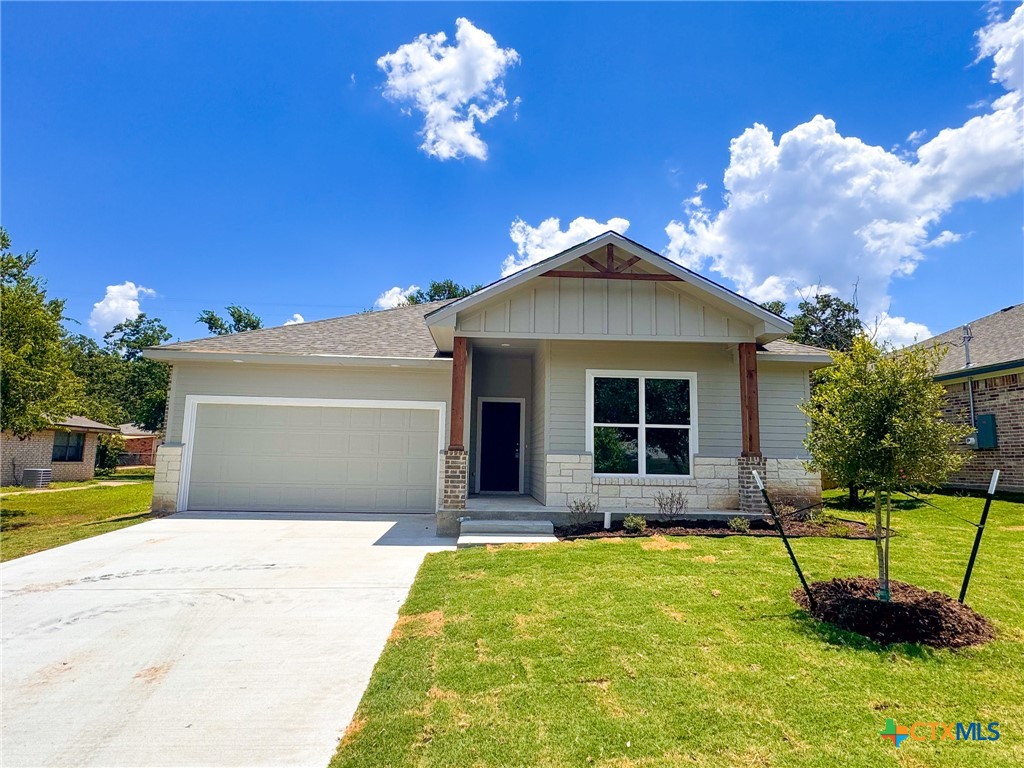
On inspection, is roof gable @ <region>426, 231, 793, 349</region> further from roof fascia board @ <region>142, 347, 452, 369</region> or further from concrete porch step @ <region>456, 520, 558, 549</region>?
concrete porch step @ <region>456, 520, 558, 549</region>

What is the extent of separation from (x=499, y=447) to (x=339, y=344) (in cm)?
458

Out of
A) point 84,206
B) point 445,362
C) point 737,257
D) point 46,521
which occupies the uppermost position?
point 84,206

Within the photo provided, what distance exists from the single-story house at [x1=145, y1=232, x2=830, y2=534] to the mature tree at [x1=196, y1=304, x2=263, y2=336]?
83.1ft

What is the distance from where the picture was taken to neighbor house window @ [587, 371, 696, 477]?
9.41 metres

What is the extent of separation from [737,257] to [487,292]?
45.0 ft

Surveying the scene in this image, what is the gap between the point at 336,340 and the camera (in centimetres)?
1175

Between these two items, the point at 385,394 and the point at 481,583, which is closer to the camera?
the point at 481,583

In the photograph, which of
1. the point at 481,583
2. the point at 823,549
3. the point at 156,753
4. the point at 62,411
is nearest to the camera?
the point at 156,753

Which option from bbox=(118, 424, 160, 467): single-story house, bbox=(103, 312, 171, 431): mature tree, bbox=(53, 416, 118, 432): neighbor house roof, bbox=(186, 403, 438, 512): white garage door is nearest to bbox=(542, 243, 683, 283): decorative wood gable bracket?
bbox=(186, 403, 438, 512): white garage door

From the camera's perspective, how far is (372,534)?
8.51 m

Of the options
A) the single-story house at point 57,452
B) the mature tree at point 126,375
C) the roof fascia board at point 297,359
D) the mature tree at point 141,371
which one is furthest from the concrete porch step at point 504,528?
the single-story house at point 57,452

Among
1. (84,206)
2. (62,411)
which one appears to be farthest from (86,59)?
Result: (84,206)

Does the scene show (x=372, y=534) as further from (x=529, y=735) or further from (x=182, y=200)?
(x=182, y=200)

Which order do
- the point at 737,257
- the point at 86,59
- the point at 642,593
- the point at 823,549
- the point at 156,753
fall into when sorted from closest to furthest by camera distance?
the point at 156,753, the point at 642,593, the point at 823,549, the point at 86,59, the point at 737,257
